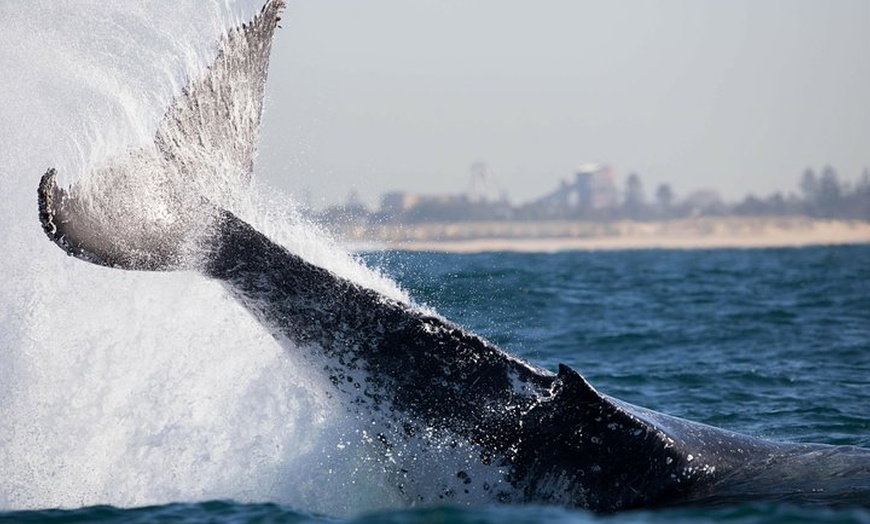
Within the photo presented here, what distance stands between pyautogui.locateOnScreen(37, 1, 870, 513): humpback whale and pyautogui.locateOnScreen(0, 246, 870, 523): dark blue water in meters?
0.45

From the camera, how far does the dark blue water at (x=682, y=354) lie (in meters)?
6.74

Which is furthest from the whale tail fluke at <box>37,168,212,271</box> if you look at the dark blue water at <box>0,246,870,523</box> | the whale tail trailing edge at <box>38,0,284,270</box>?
the dark blue water at <box>0,246,870,523</box>

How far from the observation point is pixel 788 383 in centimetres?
1412

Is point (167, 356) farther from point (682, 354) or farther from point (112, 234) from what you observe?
point (682, 354)

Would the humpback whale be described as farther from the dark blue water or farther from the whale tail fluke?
the dark blue water

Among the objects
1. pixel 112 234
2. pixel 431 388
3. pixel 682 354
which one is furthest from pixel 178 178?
pixel 682 354

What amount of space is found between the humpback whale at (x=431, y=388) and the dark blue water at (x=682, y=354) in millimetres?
455

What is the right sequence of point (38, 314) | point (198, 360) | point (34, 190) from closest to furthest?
1. point (198, 360)
2. point (38, 314)
3. point (34, 190)

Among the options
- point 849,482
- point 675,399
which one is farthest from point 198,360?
point 675,399

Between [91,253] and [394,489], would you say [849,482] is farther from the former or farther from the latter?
[91,253]

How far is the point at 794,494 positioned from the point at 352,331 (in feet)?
8.78

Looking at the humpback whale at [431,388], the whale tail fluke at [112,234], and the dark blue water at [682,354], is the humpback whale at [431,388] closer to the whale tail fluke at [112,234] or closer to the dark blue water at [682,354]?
the whale tail fluke at [112,234]

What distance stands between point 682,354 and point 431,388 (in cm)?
1070

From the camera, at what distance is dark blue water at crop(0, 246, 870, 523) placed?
22.1 feet
